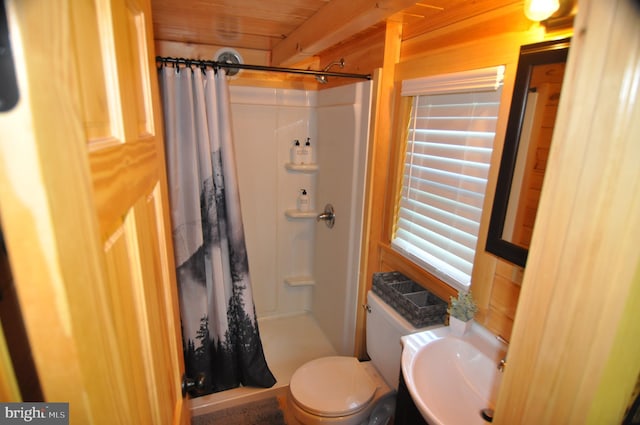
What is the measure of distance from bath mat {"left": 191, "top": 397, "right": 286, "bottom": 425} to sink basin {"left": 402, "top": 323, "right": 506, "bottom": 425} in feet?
3.90

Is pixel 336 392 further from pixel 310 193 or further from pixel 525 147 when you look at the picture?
pixel 310 193

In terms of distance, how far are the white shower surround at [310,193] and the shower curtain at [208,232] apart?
0.63 m

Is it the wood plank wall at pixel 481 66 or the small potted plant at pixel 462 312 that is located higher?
the wood plank wall at pixel 481 66

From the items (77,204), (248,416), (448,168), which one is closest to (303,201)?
(448,168)

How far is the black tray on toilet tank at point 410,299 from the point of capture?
4.65ft

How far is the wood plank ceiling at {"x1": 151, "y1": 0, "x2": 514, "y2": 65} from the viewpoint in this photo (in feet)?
4.17

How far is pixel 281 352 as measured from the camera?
2.46m

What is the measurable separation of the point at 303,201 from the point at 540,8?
1.94 m

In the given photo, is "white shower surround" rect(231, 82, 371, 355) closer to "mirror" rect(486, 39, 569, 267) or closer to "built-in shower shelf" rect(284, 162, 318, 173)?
"built-in shower shelf" rect(284, 162, 318, 173)

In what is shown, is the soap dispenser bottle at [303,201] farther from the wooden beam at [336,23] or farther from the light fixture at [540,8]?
the light fixture at [540,8]

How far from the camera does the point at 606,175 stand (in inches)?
14.8

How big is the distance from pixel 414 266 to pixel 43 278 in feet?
5.15

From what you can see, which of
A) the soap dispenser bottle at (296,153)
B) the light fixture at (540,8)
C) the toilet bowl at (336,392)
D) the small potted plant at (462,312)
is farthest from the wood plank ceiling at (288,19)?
the toilet bowl at (336,392)

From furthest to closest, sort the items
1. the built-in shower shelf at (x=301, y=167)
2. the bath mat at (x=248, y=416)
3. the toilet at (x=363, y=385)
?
the built-in shower shelf at (x=301, y=167) < the bath mat at (x=248, y=416) < the toilet at (x=363, y=385)
